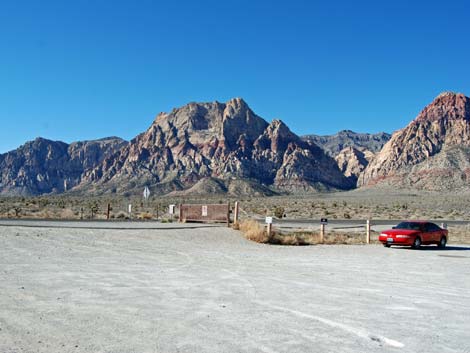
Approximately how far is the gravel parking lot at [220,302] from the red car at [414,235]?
5.65m

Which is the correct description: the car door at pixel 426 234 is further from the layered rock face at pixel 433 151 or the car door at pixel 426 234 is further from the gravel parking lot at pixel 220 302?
the layered rock face at pixel 433 151

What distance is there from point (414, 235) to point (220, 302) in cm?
1705

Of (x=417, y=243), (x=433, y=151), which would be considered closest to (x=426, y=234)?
(x=417, y=243)

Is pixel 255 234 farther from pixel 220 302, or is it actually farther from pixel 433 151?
pixel 433 151

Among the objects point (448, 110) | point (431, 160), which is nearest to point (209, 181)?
point (431, 160)

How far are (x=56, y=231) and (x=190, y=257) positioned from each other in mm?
8107

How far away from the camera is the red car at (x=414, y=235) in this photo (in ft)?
77.5

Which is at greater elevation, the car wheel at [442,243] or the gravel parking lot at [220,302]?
the car wheel at [442,243]

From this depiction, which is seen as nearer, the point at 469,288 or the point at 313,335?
the point at 313,335

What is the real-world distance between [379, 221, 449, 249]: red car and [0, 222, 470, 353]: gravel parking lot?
222 inches

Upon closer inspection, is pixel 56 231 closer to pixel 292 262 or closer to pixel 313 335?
pixel 292 262

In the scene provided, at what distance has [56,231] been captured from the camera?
21.7 metres

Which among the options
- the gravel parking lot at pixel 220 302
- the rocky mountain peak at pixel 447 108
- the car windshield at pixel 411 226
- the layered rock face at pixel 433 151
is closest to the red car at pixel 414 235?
the car windshield at pixel 411 226

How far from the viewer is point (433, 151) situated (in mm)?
165375
